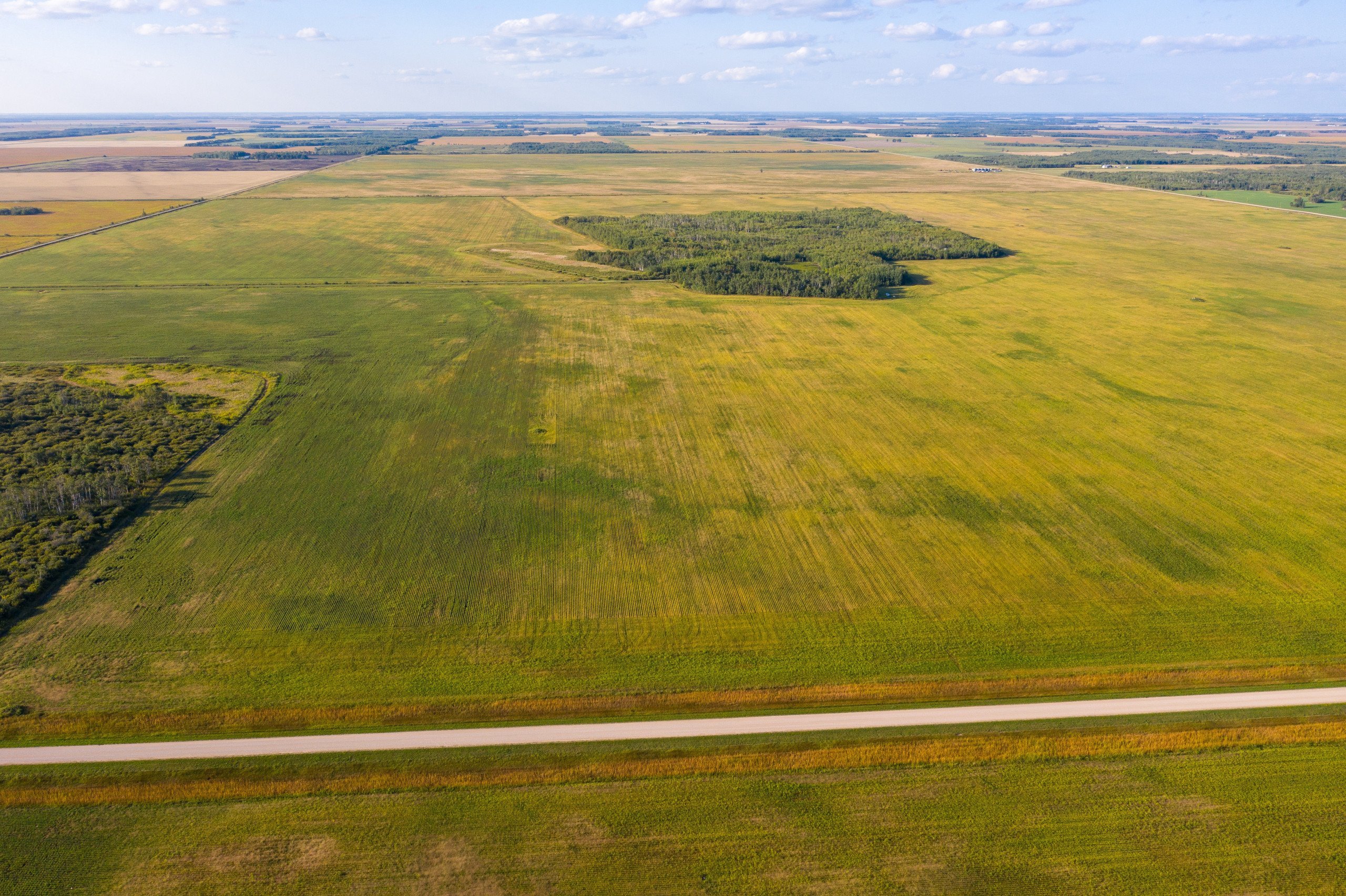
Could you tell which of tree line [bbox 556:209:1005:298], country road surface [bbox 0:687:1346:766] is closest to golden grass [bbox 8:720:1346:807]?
country road surface [bbox 0:687:1346:766]

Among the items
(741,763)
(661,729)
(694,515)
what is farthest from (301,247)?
(741,763)

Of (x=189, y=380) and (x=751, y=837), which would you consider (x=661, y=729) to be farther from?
(x=189, y=380)

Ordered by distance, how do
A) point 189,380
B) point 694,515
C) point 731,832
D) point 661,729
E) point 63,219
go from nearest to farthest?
point 731,832
point 661,729
point 694,515
point 189,380
point 63,219

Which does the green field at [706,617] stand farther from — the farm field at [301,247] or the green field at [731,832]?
the farm field at [301,247]

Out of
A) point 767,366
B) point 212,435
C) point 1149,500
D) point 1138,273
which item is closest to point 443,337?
point 212,435

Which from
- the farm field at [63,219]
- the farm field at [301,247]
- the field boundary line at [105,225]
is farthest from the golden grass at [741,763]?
the farm field at [63,219]

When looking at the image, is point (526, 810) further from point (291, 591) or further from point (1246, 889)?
point (1246, 889)
